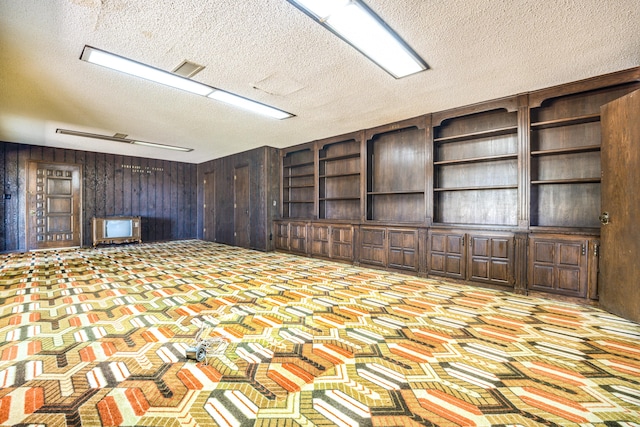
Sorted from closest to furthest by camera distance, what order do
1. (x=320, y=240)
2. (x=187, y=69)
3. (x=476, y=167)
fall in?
(x=187, y=69)
(x=476, y=167)
(x=320, y=240)

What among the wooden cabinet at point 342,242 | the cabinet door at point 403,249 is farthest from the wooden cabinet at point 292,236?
the cabinet door at point 403,249

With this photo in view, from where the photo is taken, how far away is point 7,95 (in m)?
3.98

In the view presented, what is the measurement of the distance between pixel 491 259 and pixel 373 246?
1.97 meters

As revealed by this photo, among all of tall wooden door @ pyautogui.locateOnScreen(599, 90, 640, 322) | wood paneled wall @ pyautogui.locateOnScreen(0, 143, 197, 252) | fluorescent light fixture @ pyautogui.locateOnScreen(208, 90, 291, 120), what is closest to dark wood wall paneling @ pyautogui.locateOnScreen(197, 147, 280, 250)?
wood paneled wall @ pyautogui.locateOnScreen(0, 143, 197, 252)

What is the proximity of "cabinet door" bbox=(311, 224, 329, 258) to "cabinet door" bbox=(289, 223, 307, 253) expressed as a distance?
27 cm

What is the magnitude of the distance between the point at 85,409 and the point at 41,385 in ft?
1.54

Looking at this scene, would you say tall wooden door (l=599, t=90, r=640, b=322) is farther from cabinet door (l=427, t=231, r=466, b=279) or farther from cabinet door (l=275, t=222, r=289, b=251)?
cabinet door (l=275, t=222, r=289, b=251)

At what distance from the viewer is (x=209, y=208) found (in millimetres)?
9734

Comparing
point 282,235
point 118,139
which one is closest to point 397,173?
point 282,235

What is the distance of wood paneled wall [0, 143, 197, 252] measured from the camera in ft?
23.6

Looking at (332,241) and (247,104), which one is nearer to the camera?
(247,104)

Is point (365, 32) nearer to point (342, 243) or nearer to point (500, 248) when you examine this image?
point (500, 248)

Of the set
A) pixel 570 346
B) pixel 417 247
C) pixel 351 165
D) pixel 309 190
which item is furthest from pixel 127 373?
pixel 309 190

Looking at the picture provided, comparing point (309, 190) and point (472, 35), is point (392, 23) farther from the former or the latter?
point (309, 190)
